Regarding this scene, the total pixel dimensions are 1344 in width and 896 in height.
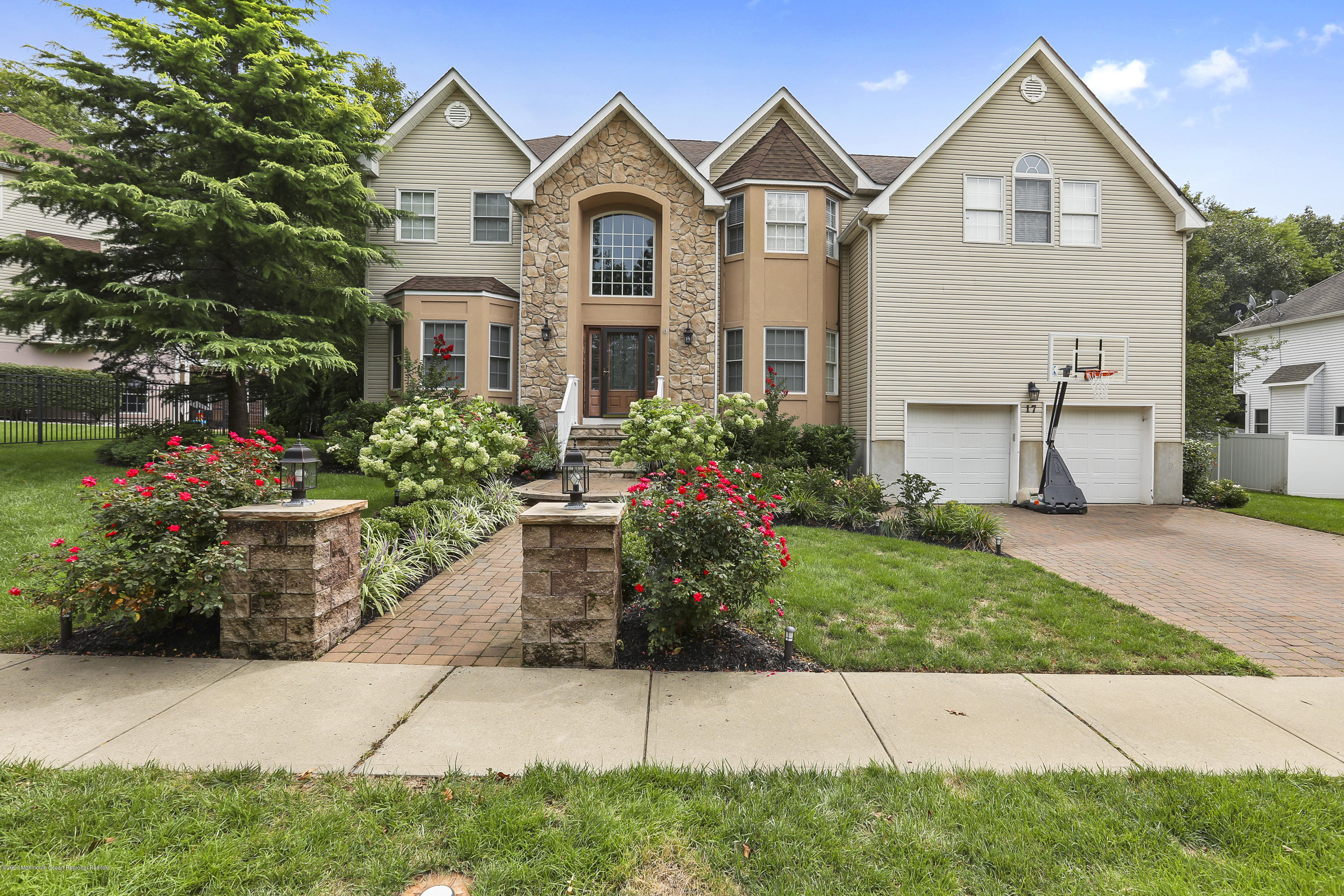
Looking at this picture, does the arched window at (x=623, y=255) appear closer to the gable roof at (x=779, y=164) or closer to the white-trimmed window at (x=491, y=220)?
the gable roof at (x=779, y=164)

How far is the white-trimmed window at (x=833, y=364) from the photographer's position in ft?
46.6

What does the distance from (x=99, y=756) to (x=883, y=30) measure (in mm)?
14862

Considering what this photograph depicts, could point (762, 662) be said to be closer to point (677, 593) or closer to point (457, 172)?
point (677, 593)

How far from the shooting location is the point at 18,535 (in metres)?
6.39

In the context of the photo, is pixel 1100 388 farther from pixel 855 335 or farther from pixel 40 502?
pixel 40 502

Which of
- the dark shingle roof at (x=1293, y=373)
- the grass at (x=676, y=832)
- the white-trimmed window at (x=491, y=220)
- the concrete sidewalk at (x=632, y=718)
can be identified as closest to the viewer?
the grass at (x=676, y=832)

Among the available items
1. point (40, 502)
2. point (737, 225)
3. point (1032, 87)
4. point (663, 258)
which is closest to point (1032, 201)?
point (1032, 87)

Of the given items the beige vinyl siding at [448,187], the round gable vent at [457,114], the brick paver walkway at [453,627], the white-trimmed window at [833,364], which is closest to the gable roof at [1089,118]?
the white-trimmed window at [833,364]

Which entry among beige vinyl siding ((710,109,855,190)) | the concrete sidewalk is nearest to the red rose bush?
the concrete sidewalk

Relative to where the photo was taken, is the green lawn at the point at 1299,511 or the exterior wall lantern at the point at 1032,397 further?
the exterior wall lantern at the point at 1032,397

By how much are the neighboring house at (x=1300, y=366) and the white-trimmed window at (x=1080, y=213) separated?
11917 mm

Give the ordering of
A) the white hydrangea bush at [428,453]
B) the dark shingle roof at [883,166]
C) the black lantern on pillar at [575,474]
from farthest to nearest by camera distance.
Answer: the dark shingle roof at [883,166] < the white hydrangea bush at [428,453] < the black lantern on pillar at [575,474]

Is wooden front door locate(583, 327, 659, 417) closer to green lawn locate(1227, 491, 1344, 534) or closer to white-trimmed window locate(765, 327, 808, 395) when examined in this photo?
white-trimmed window locate(765, 327, 808, 395)

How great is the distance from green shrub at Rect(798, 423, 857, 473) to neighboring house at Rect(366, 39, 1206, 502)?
53 cm
